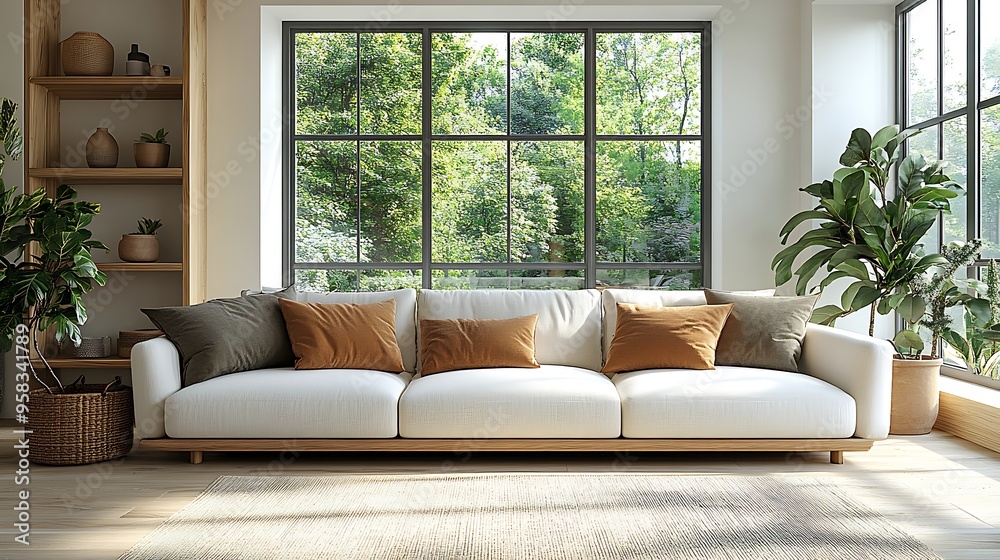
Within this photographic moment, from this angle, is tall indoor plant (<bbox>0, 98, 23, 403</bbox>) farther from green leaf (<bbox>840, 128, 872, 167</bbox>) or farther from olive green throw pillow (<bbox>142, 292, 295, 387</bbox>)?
green leaf (<bbox>840, 128, 872, 167</bbox>)

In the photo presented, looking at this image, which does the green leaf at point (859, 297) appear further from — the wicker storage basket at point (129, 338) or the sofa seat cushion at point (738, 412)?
the wicker storage basket at point (129, 338)

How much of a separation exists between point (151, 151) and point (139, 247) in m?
0.60

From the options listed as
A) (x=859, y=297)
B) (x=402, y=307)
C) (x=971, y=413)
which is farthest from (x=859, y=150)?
(x=402, y=307)

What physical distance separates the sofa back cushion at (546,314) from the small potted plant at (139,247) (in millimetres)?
1838

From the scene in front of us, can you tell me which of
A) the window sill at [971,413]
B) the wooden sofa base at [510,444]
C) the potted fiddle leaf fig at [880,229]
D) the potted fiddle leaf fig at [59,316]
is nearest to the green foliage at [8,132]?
the potted fiddle leaf fig at [59,316]

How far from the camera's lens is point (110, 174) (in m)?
4.70

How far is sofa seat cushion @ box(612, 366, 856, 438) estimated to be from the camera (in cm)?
347

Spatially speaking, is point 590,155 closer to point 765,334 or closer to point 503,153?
point 503,153

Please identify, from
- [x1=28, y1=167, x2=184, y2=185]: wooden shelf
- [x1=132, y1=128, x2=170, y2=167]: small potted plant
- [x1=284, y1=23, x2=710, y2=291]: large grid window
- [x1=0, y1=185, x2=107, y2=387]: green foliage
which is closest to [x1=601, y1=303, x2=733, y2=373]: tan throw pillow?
[x1=284, y1=23, x2=710, y2=291]: large grid window

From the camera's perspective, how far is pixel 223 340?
12.4ft

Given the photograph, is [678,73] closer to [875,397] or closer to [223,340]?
[875,397]

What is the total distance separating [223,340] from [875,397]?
121 inches

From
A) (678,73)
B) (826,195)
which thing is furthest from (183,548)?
(678,73)

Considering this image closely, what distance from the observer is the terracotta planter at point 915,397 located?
13.6 ft
